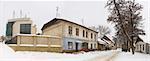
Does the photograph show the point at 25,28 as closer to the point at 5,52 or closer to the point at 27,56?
the point at 5,52

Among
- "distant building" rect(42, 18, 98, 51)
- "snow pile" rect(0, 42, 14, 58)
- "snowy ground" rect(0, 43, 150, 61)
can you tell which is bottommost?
"snowy ground" rect(0, 43, 150, 61)

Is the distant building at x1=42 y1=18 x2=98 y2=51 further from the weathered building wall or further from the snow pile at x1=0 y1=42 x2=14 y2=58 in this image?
the snow pile at x1=0 y1=42 x2=14 y2=58

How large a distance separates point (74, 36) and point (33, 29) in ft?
22.0

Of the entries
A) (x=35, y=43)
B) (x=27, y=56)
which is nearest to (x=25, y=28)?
(x=35, y=43)

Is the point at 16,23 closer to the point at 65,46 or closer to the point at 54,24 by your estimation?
the point at 54,24

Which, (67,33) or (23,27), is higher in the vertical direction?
(23,27)

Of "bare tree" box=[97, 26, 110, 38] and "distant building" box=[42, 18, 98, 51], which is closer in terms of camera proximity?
"distant building" box=[42, 18, 98, 51]

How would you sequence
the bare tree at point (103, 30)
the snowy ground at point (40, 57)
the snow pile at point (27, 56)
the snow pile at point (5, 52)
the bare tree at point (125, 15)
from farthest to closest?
the bare tree at point (103, 30) → the bare tree at point (125, 15) → the snow pile at point (5, 52) → the snowy ground at point (40, 57) → the snow pile at point (27, 56)

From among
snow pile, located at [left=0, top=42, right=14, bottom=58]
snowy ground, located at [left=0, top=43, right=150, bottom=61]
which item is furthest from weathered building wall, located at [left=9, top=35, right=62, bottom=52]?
snow pile, located at [left=0, top=42, right=14, bottom=58]

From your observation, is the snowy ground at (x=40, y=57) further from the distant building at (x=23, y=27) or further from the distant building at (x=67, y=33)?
the distant building at (x=23, y=27)

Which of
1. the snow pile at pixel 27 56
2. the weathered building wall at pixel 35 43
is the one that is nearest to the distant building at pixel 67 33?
the weathered building wall at pixel 35 43

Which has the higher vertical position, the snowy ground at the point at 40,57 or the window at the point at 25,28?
the window at the point at 25,28

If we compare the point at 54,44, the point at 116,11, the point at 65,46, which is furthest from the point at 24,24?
the point at 116,11

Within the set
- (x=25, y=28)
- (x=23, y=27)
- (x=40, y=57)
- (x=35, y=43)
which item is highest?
(x=23, y=27)
